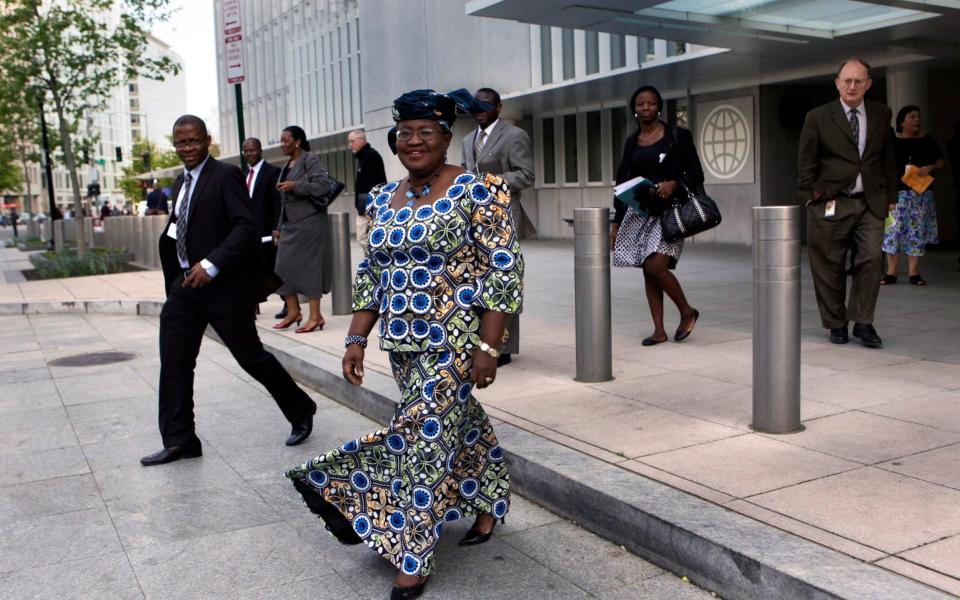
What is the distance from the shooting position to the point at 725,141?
1939cm

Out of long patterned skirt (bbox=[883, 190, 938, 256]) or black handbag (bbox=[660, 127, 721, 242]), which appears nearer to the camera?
black handbag (bbox=[660, 127, 721, 242])

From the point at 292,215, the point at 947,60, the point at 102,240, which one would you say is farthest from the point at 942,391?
the point at 102,240

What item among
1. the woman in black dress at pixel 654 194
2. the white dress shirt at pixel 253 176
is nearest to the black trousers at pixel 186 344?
the woman in black dress at pixel 654 194

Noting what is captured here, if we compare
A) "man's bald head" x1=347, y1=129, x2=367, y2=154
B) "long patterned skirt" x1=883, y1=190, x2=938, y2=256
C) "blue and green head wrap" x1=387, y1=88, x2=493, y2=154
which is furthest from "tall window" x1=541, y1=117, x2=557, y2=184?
"blue and green head wrap" x1=387, y1=88, x2=493, y2=154

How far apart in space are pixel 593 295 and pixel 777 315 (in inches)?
68.9

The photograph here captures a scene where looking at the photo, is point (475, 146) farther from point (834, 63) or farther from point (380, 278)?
point (834, 63)

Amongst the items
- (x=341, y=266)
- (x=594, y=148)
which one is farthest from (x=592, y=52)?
(x=341, y=266)

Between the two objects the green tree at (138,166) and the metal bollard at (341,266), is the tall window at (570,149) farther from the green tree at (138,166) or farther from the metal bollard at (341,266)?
the green tree at (138,166)

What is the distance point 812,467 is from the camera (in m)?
4.59

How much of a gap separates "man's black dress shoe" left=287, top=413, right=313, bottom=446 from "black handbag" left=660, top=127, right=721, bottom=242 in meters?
3.13

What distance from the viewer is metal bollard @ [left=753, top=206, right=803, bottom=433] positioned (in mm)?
5090

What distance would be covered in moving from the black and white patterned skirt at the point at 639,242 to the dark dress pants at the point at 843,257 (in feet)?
3.37

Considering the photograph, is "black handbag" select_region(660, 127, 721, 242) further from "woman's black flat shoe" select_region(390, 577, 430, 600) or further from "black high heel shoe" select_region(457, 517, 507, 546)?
"woman's black flat shoe" select_region(390, 577, 430, 600)

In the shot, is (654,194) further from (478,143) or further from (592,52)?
(592,52)
